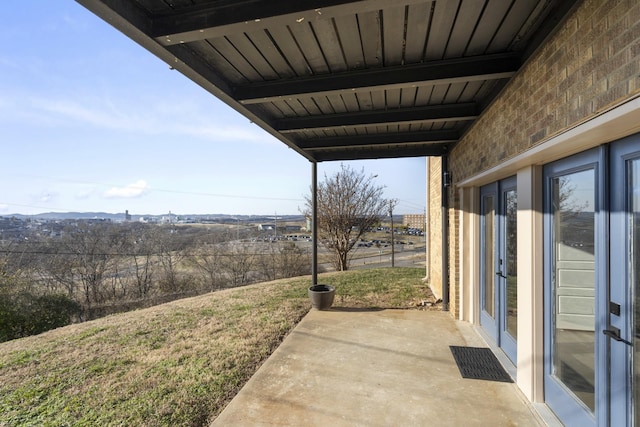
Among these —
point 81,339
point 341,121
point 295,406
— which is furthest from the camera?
point 81,339

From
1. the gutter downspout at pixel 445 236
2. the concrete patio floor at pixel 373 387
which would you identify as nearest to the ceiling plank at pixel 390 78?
the concrete patio floor at pixel 373 387

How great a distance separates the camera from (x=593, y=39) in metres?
1.46

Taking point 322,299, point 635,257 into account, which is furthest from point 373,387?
point 322,299

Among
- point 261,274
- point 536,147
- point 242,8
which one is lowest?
point 261,274

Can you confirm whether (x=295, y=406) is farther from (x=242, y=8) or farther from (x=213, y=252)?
(x=213, y=252)

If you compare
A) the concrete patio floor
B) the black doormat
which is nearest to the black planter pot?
the concrete patio floor

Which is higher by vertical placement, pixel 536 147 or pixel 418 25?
pixel 418 25

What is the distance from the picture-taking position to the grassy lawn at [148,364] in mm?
2564

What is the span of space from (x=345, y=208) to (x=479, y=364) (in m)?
9.87

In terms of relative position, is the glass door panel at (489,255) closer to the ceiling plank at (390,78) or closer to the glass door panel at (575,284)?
the glass door panel at (575,284)

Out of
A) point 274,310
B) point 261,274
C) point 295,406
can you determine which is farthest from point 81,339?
point 261,274

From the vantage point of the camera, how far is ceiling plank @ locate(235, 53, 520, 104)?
95.3 inches

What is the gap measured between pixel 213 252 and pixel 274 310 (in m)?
17.2

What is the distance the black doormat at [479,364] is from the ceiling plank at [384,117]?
287cm
